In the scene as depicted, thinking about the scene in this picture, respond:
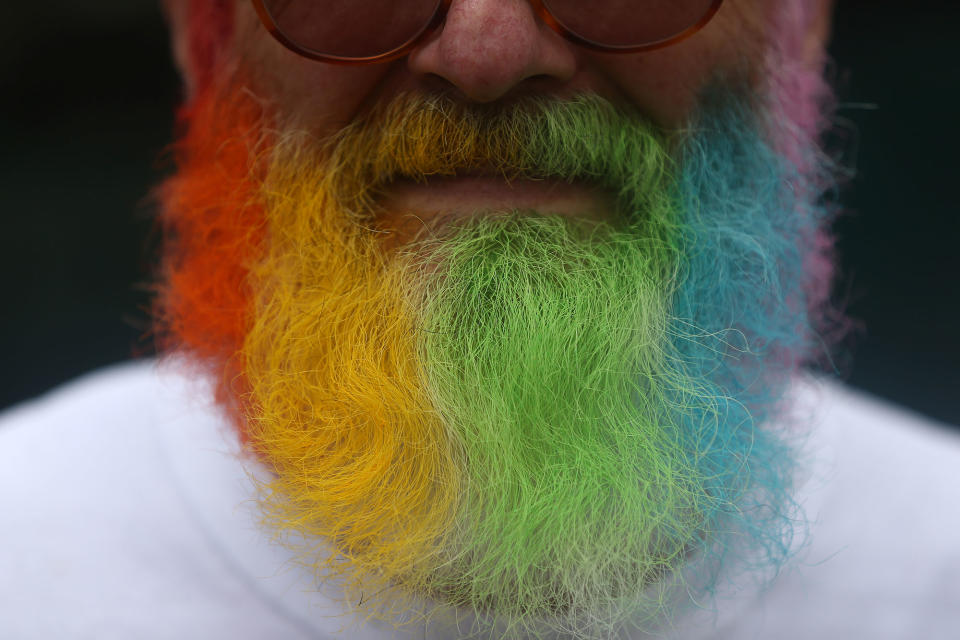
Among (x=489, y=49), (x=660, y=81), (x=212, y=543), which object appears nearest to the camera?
(x=489, y=49)

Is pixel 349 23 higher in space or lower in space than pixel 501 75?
higher

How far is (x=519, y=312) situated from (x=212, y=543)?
27.2 inches

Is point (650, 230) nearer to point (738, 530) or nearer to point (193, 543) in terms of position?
point (738, 530)

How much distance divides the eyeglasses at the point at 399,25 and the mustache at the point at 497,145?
0.24 ft

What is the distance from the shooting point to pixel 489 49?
37.5 inches

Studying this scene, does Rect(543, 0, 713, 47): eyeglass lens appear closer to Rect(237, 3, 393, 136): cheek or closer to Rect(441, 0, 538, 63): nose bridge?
Rect(441, 0, 538, 63): nose bridge

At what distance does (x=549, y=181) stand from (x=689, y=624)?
69cm

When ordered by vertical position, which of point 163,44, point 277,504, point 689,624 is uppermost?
point 163,44

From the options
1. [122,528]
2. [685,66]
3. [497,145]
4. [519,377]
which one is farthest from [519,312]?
[122,528]

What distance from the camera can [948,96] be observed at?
3.92 metres

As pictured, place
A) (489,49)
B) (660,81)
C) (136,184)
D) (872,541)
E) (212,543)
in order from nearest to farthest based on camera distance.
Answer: (489,49)
(660,81)
(212,543)
(872,541)
(136,184)

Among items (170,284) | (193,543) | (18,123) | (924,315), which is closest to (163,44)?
(18,123)

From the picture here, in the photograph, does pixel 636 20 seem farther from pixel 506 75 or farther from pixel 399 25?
pixel 399 25

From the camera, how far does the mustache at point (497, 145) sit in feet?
3.31
